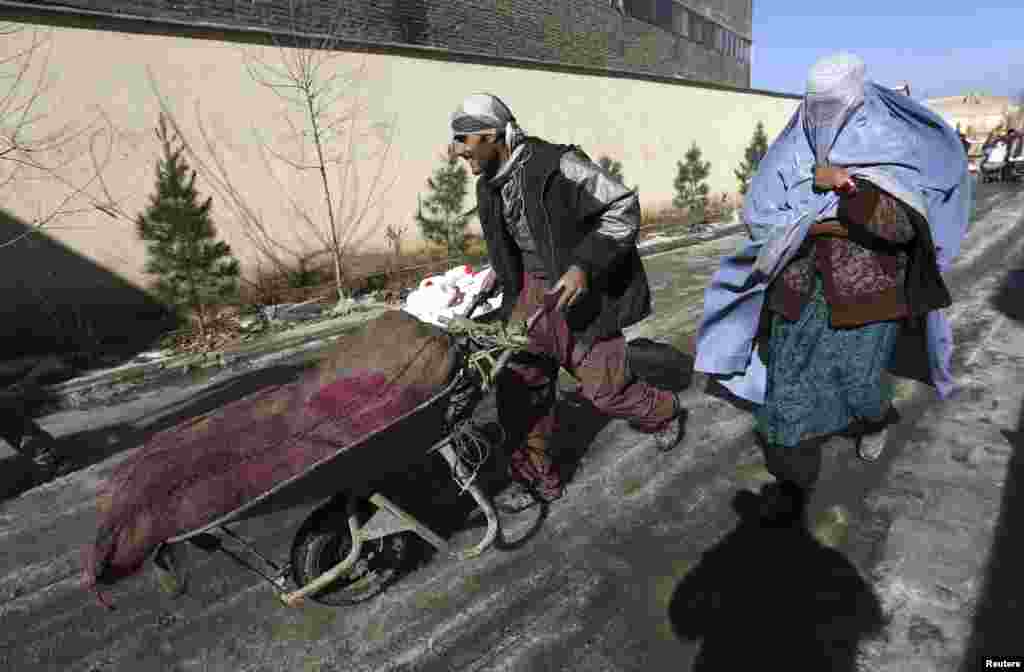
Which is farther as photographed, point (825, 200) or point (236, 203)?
point (236, 203)

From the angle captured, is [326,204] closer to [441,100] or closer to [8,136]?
[441,100]

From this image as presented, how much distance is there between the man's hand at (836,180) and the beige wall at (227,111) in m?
7.40

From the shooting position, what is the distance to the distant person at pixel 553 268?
2172 mm

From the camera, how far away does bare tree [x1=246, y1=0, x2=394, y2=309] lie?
25.0ft

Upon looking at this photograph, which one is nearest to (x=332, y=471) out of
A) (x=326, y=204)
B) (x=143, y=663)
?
(x=143, y=663)

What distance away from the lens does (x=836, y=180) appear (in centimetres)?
199

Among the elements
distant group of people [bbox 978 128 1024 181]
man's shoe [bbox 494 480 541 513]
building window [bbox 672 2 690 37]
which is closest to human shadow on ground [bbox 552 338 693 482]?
man's shoe [bbox 494 480 541 513]

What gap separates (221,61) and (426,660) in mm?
7817

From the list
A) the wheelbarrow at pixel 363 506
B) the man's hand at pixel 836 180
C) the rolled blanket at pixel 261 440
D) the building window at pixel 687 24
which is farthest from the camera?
the building window at pixel 687 24

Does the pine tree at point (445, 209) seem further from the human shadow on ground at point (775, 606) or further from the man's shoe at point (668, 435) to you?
the human shadow on ground at point (775, 606)

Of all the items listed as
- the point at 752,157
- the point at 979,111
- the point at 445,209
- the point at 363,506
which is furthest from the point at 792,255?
the point at 979,111

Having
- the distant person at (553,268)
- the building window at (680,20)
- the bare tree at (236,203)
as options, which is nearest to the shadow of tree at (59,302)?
the bare tree at (236,203)

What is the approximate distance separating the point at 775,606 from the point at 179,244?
273 inches

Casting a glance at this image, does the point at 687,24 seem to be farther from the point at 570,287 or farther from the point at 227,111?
the point at 570,287
